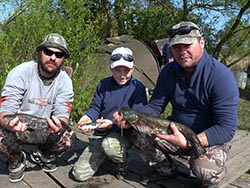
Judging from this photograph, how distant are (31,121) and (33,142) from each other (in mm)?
518

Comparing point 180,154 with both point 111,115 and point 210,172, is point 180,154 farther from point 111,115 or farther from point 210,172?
point 111,115

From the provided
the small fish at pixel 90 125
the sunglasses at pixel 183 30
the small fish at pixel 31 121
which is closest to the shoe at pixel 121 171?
the small fish at pixel 90 125

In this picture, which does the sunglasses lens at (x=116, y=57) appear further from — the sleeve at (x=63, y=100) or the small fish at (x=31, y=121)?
the small fish at (x=31, y=121)

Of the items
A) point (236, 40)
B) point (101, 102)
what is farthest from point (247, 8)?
point (101, 102)

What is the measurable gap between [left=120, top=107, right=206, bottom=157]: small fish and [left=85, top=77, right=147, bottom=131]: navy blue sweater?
1.69ft

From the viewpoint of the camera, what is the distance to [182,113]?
289cm

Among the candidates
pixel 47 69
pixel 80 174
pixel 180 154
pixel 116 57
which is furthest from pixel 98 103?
pixel 180 154

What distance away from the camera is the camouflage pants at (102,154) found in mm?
2965

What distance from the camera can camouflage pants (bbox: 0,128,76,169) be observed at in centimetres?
286

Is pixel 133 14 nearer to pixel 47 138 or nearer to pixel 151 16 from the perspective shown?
pixel 151 16

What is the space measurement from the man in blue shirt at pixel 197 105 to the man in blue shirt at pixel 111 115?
0.79 ft

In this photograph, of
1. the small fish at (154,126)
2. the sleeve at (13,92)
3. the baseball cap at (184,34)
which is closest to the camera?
the small fish at (154,126)

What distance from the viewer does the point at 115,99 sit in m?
3.28

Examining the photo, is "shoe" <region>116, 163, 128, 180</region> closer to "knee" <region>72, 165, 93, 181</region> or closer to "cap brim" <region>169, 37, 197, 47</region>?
"knee" <region>72, 165, 93, 181</region>
